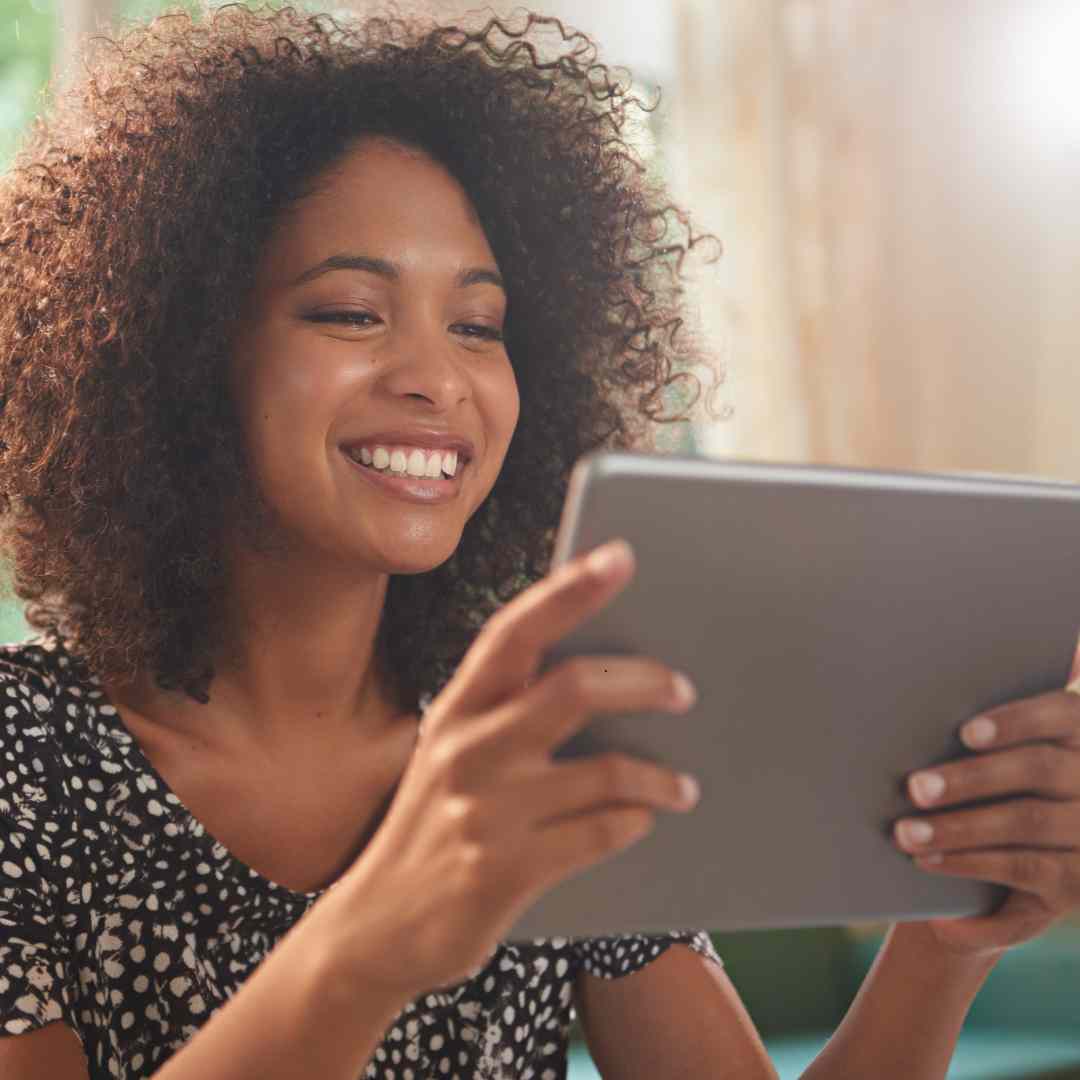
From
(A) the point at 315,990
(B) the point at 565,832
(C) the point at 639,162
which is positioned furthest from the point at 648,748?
(C) the point at 639,162

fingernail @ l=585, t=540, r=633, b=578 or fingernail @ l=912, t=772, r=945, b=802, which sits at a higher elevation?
fingernail @ l=585, t=540, r=633, b=578

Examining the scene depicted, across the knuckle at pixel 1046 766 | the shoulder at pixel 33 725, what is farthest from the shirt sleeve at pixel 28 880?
the knuckle at pixel 1046 766

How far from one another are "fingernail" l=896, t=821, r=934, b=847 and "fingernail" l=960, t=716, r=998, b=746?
0.19ft

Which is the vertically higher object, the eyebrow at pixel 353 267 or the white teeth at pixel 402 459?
the eyebrow at pixel 353 267

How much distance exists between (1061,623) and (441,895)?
422 millimetres

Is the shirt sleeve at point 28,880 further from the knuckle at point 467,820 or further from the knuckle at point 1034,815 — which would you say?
the knuckle at point 1034,815

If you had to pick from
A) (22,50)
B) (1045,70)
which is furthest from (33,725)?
(1045,70)

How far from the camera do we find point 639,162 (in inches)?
62.9

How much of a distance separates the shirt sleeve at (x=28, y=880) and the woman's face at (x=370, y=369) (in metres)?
0.27

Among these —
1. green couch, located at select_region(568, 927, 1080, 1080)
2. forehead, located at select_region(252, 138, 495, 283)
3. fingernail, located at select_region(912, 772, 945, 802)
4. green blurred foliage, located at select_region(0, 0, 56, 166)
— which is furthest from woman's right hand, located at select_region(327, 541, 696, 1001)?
green blurred foliage, located at select_region(0, 0, 56, 166)

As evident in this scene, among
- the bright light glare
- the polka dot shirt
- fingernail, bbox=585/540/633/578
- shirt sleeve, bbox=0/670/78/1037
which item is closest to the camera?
fingernail, bbox=585/540/633/578

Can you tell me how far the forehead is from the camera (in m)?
1.22

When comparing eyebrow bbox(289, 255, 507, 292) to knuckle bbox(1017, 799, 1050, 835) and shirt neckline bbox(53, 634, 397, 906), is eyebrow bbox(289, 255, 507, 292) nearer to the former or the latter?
shirt neckline bbox(53, 634, 397, 906)

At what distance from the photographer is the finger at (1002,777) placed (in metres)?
0.84
